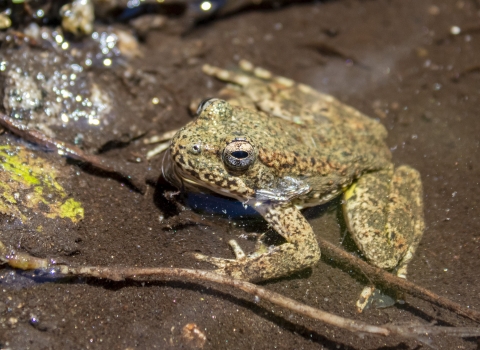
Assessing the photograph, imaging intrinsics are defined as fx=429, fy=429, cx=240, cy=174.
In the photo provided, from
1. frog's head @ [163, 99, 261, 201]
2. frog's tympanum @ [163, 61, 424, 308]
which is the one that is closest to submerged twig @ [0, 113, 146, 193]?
frog's tympanum @ [163, 61, 424, 308]

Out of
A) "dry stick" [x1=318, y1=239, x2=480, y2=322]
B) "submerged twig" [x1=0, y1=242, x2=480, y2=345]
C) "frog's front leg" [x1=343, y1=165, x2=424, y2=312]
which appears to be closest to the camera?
"submerged twig" [x1=0, y1=242, x2=480, y2=345]

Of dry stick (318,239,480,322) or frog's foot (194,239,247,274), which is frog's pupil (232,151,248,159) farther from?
dry stick (318,239,480,322)

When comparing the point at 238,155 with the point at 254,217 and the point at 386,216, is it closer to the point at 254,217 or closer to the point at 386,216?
the point at 254,217

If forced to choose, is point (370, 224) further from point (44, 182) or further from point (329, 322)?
point (44, 182)

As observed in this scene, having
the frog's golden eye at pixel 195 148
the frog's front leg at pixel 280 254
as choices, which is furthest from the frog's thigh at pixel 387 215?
the frog's golden eye at pixel 195 148

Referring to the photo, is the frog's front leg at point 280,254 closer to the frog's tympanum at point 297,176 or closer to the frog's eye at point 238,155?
the frog's tympanum at point 297,176

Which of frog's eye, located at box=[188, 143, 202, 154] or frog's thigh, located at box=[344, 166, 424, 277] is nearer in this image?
frog's eye, located at box=[188, 143, 202, 154]

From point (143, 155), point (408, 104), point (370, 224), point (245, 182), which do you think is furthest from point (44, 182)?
point (408, 104)
